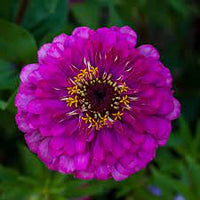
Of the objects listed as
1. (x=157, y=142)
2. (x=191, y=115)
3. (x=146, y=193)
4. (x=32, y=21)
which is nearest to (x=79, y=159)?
(x=157, y=142)

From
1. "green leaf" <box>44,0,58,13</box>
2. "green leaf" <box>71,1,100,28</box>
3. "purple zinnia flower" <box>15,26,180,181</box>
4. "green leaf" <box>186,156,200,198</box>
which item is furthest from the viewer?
→ "green leaf" <box>71,1,100,28</box>

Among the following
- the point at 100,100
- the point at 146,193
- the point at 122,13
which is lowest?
the point at 146,193

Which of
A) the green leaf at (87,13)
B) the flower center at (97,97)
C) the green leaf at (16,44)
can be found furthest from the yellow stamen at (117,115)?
the green leaf at (87,13)

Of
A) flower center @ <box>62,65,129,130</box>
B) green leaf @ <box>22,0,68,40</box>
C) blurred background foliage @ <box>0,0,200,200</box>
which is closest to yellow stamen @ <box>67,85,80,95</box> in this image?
flower center @ <box>62,65,129,130</box>

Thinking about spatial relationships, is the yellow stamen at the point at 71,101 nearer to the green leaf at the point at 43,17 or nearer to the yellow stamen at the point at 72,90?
the yellow stamen at the point at 72,90

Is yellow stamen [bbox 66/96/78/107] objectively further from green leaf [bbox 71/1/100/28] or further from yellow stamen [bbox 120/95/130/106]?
green leaf [bbox 71/1/100/28]

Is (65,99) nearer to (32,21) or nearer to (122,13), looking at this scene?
(32,21)

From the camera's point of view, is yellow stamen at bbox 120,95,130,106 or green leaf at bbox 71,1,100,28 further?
green leaf at bbox 71,1,100,28

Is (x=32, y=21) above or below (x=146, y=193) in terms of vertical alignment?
above
